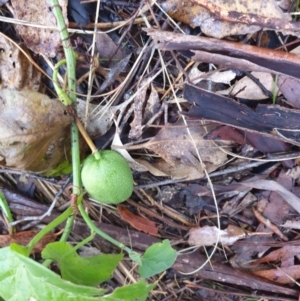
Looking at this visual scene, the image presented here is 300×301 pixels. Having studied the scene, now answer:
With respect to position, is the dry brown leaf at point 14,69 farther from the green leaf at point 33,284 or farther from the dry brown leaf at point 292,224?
the dry brown leaf at point 292,224

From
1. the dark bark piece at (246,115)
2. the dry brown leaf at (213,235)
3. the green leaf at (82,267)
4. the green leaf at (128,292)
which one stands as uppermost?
the dark bark piece at (246,115)

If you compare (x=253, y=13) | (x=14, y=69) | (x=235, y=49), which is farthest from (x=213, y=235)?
(x=14, y=69)

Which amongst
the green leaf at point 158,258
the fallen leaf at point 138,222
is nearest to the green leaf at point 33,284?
the green leaf at point 158,258

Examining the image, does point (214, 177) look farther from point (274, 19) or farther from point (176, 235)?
point (274, 19)

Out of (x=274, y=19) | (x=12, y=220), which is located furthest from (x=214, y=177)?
(x=12, y=220)

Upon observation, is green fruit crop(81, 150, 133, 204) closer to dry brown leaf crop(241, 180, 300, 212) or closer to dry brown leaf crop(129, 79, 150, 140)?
dry brown leaf crop(129, 79, 150, 140)

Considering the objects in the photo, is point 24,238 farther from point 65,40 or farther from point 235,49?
point 235,49
